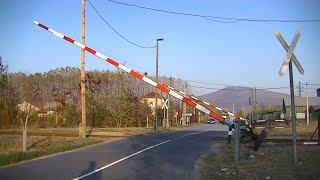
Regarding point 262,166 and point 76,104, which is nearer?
point 262,166

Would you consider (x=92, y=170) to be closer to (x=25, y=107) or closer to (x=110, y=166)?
(x=110, y=166)

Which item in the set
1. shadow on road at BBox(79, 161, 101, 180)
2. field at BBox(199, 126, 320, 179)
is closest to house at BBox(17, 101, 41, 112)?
field at BBox(199, 126, 320, 179)

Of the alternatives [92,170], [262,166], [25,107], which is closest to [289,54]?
[262,166]

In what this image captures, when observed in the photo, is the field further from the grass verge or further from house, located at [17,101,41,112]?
house, located at [17,101,41,112]

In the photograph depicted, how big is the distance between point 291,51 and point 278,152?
21.3 feet

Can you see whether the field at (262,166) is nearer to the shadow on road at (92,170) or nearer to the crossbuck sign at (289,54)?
the crossbuck sign at (289,54)

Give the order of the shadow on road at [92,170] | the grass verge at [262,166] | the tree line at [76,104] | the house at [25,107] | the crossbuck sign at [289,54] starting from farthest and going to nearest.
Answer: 1. the house at [25,107]
2. the tree line at [76,104]
3. the crossbuck sign at [289,54]
4. the shadow on road at [92,170]
5. the grass verge at [262,166]

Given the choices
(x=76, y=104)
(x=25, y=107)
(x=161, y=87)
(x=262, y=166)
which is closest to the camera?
(x=262, y=166)

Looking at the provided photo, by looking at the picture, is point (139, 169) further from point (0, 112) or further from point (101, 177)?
point (0, 112)

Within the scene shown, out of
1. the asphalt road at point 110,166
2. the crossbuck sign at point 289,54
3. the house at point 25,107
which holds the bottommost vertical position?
the asphalt road at point 110,166

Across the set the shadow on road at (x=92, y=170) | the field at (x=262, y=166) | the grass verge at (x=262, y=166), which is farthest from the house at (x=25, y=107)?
the shadow on road at (x=92, y=170)

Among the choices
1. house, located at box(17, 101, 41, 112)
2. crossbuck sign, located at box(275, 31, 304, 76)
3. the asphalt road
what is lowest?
the asphalt road

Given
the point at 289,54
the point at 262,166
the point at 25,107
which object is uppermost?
the point at 289,54

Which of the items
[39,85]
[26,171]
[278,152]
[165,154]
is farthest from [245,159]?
[39,85]
